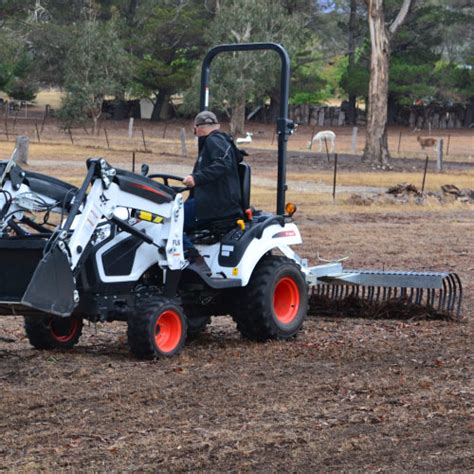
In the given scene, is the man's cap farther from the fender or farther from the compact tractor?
the fender

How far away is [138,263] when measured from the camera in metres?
9.70

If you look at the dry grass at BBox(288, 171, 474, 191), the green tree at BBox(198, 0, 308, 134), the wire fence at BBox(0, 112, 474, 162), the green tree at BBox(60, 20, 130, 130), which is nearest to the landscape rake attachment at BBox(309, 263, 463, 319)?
the dry grass at BBox(288, 171, 474, 191)

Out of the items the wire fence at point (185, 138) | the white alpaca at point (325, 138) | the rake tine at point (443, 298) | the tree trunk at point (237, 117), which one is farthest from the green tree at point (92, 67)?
the rake tine at point (443, 298)

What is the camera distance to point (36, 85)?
8012 cm

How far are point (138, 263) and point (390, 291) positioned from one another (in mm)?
3577

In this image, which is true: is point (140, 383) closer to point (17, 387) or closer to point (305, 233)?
point (17, 387)

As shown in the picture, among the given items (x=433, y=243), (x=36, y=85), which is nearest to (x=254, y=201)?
(x=433, y=243)

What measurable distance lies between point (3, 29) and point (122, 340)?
2413 inches

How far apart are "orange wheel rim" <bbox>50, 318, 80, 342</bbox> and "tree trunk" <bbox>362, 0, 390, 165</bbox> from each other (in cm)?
3380

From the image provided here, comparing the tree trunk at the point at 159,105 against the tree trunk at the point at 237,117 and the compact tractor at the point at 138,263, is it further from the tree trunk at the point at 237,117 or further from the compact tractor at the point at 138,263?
the compact tractor at the point at 138,263

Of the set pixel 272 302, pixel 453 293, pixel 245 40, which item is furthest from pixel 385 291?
pixel 245 40

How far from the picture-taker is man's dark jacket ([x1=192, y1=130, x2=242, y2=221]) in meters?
9.97

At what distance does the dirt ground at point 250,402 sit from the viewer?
6629 millimetres

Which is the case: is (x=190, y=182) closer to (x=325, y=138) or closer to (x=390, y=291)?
(x=390, y=291)
